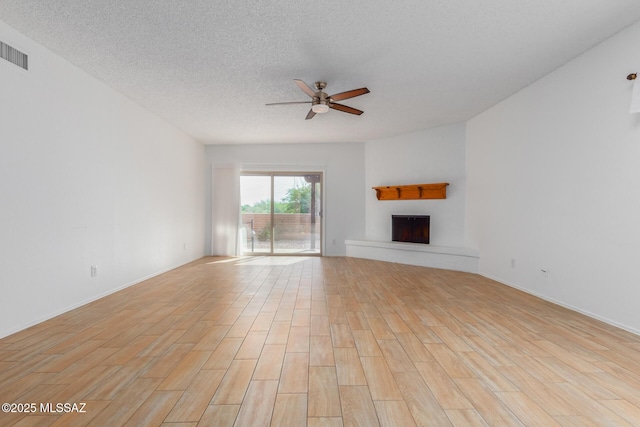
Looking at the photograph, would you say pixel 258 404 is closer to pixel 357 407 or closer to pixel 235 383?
pixel 235 383

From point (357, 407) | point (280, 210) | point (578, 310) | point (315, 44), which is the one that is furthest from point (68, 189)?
point (578, 310)

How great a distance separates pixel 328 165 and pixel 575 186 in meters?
4.58

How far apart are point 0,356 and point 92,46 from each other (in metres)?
2.70

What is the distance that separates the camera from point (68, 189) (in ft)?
10.2

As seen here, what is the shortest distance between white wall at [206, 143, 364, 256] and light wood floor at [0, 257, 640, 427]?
340 centimetres

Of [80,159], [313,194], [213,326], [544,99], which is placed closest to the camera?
[213,326]

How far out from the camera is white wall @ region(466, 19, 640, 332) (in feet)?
8.61

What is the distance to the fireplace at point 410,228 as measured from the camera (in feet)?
19.4

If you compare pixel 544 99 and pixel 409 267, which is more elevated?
pixel 544 99

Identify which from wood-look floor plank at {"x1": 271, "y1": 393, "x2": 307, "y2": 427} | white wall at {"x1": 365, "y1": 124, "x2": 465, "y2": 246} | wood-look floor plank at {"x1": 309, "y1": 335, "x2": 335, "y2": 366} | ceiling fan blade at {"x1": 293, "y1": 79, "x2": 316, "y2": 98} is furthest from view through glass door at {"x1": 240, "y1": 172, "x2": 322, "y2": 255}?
wood-look floor plank at {"x1": 271, "y1": 393, "x2": 307, "y2": 427}

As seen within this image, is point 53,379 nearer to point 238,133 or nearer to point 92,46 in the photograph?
point 92,46

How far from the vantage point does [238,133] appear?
591 centimetres

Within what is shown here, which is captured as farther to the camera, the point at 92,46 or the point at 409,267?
the point at 409,267

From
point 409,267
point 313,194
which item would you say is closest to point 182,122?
point 313,194
